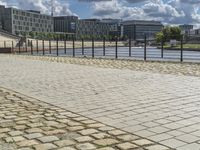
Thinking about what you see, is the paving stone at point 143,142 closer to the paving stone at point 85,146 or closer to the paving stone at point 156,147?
the paving stone at point 156,147

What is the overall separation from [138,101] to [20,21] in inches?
5566

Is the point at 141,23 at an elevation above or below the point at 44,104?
above

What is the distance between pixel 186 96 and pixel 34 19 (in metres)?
146

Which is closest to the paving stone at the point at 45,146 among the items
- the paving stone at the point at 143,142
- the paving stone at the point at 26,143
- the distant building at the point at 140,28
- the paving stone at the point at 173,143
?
the paving stone at the point at 26,143

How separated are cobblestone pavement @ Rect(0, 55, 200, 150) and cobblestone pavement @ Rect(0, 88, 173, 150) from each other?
0.24m

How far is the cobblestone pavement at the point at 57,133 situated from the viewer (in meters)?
4.20

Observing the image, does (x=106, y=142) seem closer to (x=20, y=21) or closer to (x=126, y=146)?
(x=126, y=146)

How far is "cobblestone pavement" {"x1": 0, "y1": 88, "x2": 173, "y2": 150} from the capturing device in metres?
4.20

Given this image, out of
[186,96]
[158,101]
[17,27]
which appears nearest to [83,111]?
[158,101]

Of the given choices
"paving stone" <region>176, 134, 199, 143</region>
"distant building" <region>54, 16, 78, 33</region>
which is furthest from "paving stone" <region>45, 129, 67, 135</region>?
"distant building" <region>54, 16, 78, 33</region>

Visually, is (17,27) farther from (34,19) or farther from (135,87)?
(135,87)

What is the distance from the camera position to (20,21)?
143000 mm

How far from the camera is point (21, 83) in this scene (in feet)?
33.3

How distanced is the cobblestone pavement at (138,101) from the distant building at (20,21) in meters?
133
